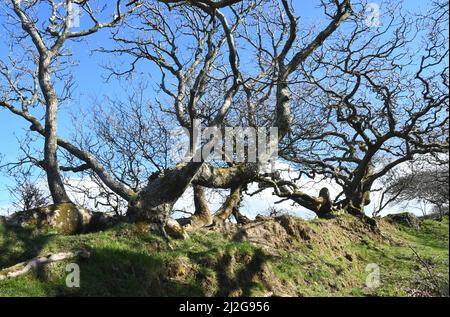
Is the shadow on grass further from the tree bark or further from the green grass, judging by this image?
the tree bark

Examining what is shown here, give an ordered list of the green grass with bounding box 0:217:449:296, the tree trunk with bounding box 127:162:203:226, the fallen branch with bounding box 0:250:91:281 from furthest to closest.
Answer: the tree trunk with bounding box 127:162:203:226, the green grass with bounding box 0:217:449:296, the fallen branch with bounding box 0:250:91:281

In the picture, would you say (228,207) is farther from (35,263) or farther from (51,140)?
(35,263)

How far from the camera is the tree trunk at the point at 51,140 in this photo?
31.0ft

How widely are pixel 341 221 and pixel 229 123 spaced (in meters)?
4.50

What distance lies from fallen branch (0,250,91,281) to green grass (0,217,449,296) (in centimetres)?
9

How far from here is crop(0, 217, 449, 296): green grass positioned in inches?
250

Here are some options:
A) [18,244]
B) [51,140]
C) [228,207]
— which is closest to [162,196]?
[18,244]

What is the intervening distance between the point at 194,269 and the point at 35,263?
8.23ft

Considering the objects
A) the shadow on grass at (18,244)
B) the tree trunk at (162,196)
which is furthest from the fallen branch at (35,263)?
the tree trunk at (162,196)

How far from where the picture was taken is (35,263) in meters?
6.20

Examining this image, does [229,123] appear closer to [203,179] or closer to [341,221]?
[203,179]

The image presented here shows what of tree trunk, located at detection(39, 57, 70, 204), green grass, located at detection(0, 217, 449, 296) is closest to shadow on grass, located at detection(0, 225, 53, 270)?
green grass, located at detection(0, 217, 449, 296)

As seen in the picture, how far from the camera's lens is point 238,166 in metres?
10.4
